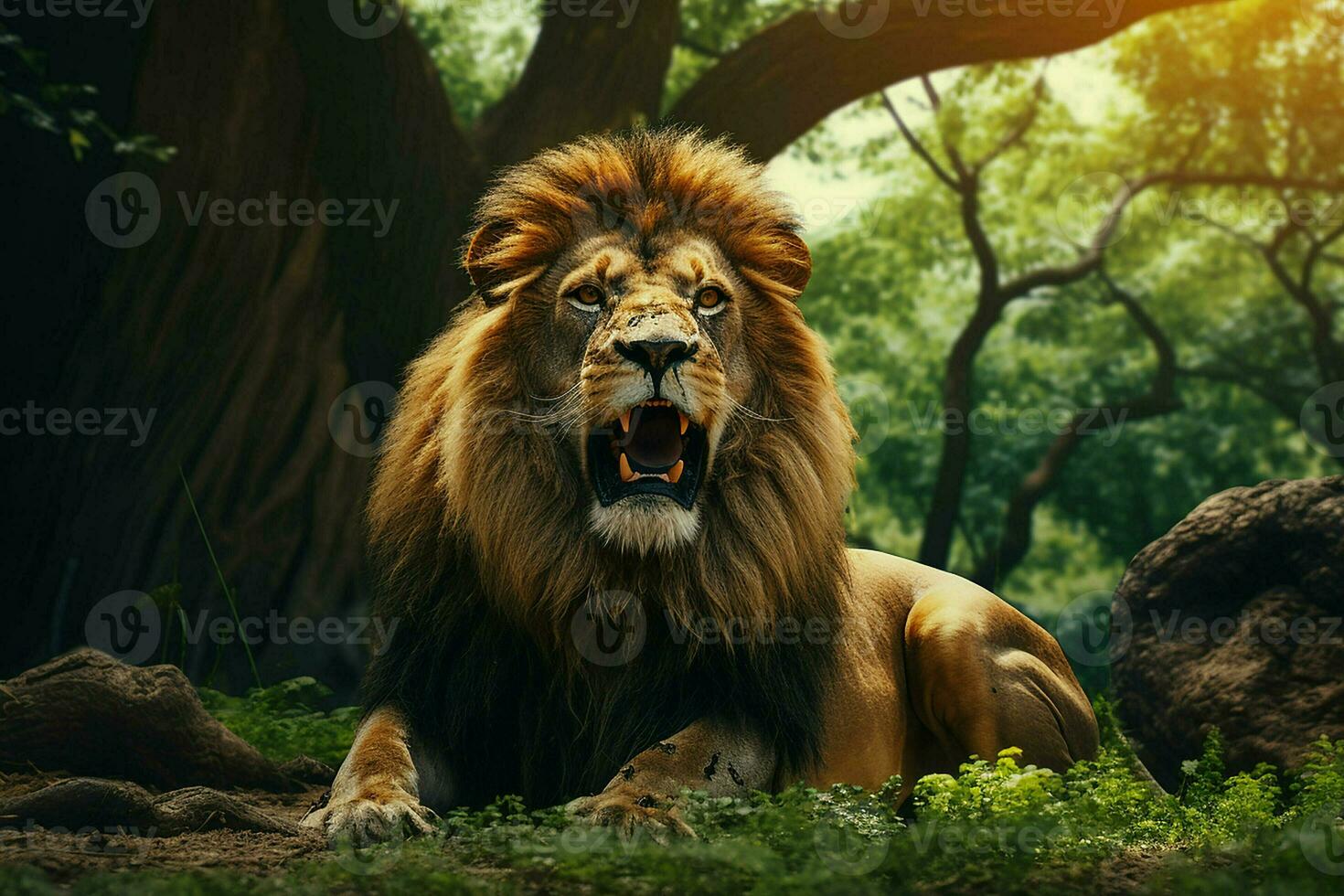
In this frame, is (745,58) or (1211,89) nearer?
(745,58)

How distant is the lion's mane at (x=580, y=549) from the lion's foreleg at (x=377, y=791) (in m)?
0.20

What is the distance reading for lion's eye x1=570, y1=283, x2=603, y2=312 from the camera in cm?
460

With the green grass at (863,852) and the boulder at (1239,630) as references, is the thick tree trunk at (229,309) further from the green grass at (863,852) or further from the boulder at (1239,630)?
the green grass at (863,852)

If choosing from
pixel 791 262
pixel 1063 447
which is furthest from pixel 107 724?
pixel 1063 447

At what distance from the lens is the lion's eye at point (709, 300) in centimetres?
465

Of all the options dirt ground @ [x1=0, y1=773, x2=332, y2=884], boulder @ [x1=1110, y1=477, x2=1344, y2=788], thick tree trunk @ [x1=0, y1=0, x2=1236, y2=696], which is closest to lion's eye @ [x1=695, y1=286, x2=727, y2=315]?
dirt ground @ [x1=0, y1=773, x2=332, y2=884]

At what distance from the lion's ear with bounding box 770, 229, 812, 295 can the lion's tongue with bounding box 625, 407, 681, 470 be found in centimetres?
86

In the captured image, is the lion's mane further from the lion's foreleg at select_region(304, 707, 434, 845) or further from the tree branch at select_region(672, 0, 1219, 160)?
A: the tree branch at select_region(672, 0, 1219, 160)

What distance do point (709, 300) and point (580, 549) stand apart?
0.92 m

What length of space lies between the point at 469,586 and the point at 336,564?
4.04 m

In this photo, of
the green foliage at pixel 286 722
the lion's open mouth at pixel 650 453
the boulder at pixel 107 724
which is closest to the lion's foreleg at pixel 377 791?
the lion's open mouth at pixel 650 453

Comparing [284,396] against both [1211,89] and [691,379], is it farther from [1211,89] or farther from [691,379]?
[1211,89]

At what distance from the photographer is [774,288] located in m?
4.93

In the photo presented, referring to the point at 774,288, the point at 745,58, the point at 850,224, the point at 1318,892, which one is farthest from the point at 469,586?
the point at 850,224
